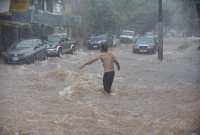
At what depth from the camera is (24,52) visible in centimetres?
1833

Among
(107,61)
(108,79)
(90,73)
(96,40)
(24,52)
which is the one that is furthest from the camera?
(96,40)

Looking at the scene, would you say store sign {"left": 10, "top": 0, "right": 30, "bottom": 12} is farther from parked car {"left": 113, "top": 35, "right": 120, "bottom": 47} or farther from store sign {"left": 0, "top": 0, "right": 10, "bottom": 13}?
parked car {"left": 113, "top": 35, "right": 120, "bottom": 47}

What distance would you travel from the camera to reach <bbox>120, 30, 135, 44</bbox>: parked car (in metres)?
29.6

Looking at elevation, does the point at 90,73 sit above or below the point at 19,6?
below

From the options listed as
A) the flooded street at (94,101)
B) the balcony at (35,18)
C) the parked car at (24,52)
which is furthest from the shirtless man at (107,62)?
the balcony at (35,18)

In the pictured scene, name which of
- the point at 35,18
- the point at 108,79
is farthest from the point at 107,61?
the point at 35,18

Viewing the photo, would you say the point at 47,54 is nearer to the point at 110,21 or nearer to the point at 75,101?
the point at 110,21

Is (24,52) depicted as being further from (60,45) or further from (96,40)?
(96,40)

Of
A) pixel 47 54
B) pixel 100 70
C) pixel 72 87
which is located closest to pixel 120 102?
pixel 72 87

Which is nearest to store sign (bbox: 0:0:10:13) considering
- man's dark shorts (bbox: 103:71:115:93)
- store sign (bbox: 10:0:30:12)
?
store sign (bbox: 10:0:30:12)

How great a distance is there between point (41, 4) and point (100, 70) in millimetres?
7522

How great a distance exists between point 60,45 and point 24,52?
328cm

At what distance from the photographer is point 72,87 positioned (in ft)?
42.4

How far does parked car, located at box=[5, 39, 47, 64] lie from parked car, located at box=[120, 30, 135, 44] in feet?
36.6
